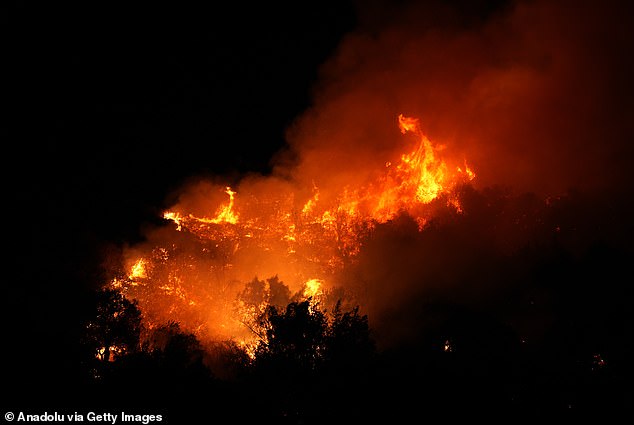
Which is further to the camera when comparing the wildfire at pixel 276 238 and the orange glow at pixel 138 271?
the wildfire at pixel 276 238

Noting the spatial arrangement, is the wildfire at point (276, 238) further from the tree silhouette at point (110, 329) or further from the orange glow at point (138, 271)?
the tree silhouette at point (110, 329)

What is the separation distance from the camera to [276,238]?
50000 millimetres

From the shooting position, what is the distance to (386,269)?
46.2 metres

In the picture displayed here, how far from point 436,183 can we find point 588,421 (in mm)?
30177

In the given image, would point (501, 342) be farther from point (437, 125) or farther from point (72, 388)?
point (437, 125)

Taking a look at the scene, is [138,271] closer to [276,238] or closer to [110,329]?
[276,238]

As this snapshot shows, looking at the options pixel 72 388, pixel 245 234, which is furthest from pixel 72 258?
pixel 72 388

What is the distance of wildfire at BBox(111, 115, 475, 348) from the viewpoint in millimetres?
44781

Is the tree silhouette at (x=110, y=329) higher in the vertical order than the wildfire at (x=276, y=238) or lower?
lower

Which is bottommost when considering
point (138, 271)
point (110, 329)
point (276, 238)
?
point (110, 329)

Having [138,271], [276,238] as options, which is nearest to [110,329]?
[138,271]

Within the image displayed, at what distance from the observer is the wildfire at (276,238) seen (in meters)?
44.8

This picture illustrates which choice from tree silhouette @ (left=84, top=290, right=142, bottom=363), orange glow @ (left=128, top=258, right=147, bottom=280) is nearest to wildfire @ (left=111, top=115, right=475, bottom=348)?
orange glow @ (left=128, top=258, right=147, bottom=280)

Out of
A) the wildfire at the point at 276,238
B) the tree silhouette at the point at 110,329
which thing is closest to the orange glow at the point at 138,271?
the wildfire at the point at 276,238
